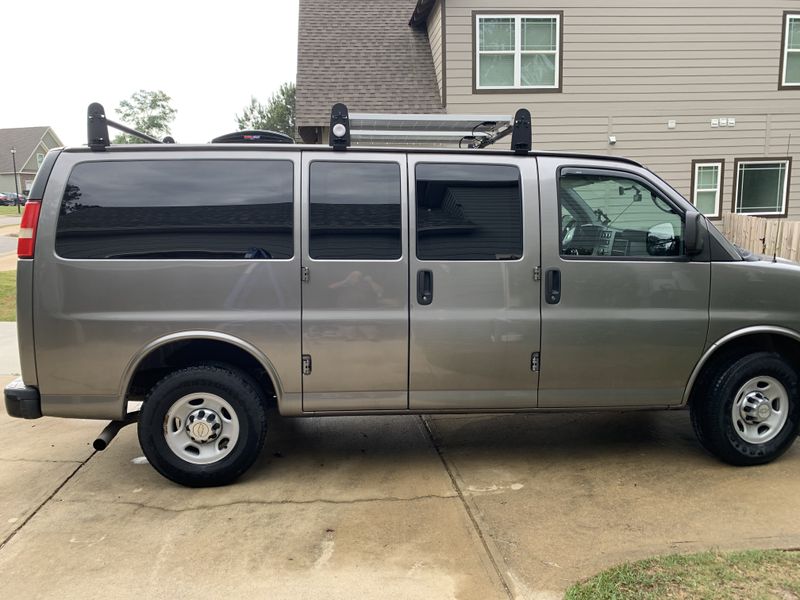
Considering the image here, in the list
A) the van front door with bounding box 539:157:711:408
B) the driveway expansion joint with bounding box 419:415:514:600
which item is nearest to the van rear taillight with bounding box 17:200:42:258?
the driveway expansion joint with bounding box 419:415:514:600

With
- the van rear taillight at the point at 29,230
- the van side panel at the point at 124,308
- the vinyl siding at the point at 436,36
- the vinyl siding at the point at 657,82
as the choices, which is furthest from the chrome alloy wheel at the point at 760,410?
the vinyl siding at the point at 436,36

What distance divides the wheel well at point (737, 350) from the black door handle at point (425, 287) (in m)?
1.96

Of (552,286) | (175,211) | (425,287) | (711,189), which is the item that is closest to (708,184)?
(711,189)

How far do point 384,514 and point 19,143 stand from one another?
76.0 metres

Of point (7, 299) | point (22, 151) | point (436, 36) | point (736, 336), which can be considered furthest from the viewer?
point (22, 151)

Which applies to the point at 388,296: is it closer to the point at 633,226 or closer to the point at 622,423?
the point at 633,226

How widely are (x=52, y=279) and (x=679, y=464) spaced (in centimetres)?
430

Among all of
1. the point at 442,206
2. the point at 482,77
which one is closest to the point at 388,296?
the point at 442,206

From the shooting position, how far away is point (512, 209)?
420 centimetres

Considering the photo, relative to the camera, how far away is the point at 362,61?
13.6m

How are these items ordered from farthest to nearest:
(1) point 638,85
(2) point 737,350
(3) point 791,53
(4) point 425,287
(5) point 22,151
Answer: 1. (5) point 22,151
2. (3) point 791,53
3. (1) point 638,85
4. (2) point 737,350
5. (4) point 425,287

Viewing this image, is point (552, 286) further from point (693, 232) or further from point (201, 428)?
point (201, 428)

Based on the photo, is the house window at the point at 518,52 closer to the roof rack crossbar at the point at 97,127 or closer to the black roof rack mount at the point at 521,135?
the black roof rack mount at the point at 521,135

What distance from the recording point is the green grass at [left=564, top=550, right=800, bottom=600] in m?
2.86
